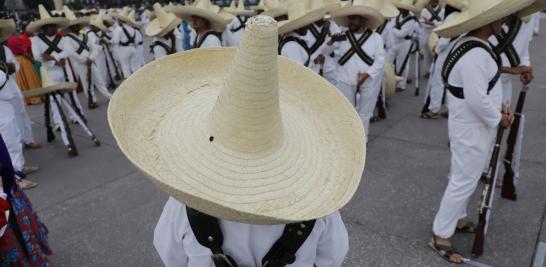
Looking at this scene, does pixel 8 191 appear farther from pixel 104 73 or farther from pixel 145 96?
pixel 104 73

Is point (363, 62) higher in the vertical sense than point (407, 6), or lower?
lower

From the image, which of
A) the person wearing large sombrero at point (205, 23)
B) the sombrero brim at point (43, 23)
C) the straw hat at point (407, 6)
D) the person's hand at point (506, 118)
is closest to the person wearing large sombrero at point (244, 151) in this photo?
the person's hand at point (506, 118)

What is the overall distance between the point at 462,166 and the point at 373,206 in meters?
1.23

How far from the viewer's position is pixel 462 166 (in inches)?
116

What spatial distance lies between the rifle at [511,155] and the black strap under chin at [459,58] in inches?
28.5

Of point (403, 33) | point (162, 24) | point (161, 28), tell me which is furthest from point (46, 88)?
point (403, 33)

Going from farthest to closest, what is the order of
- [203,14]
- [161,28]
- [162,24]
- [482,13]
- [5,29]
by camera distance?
[162,24] < [161,28] < [203,14] < [5,29] < [482,13]

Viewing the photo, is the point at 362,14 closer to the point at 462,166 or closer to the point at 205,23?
the point at 205,23

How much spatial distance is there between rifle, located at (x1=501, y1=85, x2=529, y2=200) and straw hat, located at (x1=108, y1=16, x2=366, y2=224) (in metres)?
2.60

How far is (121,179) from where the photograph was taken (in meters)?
4.85

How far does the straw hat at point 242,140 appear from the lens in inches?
43.2

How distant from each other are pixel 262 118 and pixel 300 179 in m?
0.26

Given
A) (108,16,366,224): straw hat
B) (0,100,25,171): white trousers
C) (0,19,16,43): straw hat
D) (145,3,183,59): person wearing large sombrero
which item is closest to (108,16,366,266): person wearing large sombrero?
(108,16,366,224): straw hat

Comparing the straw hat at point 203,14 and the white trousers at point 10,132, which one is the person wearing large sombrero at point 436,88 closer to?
the straw hat at point 203,14
